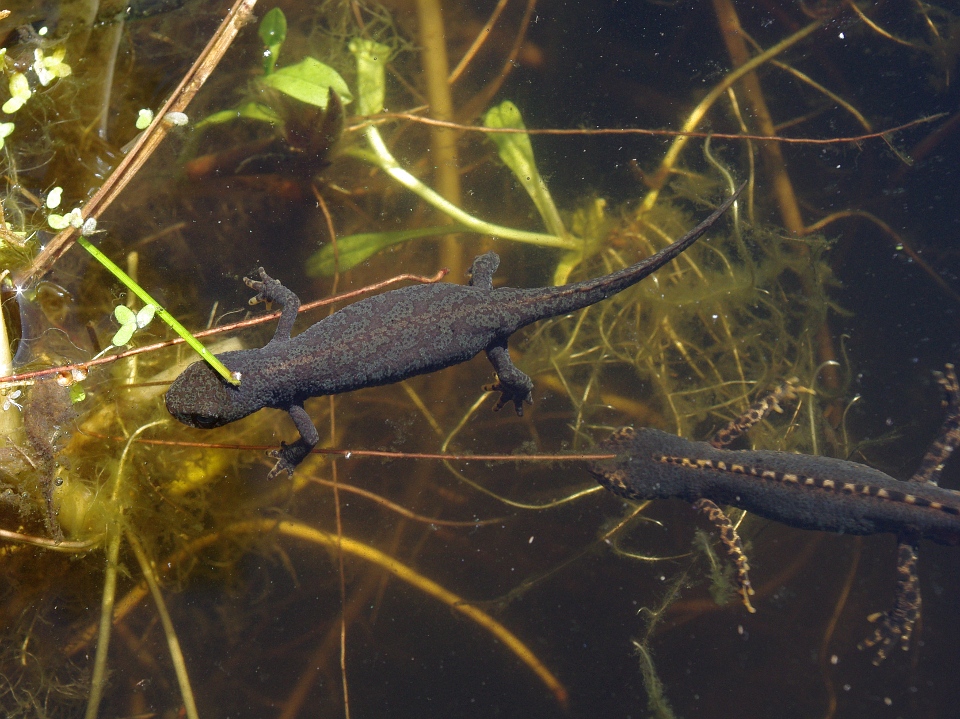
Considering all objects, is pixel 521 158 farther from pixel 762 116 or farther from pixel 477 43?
pixel 762 116

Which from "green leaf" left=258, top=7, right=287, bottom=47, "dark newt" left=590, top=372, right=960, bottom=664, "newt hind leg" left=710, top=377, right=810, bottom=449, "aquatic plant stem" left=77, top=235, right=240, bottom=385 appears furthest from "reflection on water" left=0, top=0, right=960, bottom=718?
"aquatic plant stem" left=77, top=235, right=240, bottom=385

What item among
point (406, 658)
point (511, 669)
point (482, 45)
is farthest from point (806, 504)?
point (482, 45)

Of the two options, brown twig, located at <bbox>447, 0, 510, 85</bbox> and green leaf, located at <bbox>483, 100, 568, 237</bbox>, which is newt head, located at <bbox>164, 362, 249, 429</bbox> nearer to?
green leaf, located at <bbox>483, 100, 568, 237</bbox>

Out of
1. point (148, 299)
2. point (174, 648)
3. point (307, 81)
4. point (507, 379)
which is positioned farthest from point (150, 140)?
point (174, 648)

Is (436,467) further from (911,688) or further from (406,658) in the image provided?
(911,688)

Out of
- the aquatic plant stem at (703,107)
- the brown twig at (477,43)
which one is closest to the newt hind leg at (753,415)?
the aquatic plant stem at (703,107)

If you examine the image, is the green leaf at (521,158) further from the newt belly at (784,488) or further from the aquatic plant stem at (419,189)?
the newt belly at (784,488)

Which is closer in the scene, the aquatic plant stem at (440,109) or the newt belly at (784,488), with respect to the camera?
the newt belly at (784,488)
